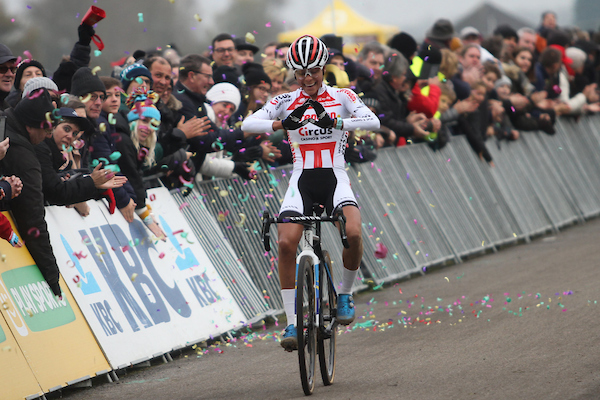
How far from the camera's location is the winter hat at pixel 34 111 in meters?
7.25

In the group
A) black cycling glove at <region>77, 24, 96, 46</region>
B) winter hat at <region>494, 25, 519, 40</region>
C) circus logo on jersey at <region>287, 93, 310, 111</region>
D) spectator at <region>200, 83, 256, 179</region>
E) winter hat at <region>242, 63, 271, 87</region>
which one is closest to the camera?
circus logo on jersey at <region>287, 93, 310, 111</region>

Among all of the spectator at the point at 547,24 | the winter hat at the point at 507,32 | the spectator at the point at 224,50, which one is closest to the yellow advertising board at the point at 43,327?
Answer: the spectator at the point at 224,50

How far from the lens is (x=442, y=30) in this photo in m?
17.3

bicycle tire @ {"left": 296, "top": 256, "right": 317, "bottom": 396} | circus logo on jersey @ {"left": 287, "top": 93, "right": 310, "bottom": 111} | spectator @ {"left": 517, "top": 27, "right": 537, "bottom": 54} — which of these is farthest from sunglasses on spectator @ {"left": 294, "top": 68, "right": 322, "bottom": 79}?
spectator @ {"left": 517, "top": 27, "right": 537, "bottom": 54}

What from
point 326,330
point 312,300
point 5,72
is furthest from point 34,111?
point 326,330

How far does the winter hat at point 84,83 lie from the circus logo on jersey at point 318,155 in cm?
240

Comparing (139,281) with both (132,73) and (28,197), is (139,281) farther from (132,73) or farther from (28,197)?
(132,73)

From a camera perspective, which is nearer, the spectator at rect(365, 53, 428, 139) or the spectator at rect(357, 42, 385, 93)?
the spectator at rect(357, 42, 385, 93)

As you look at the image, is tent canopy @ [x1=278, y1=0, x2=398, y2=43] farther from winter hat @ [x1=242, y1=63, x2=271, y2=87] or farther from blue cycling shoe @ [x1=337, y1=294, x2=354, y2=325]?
blue cycling shoe @ [x1=337, y1=294, x2=354, y2=325]

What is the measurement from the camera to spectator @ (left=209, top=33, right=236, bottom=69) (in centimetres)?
1198

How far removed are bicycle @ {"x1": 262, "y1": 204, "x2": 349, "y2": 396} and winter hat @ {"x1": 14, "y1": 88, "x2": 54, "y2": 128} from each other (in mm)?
2045

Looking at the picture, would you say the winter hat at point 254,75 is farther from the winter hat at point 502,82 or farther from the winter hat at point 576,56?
the winter hat at point 576,56

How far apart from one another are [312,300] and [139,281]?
8.34 feet

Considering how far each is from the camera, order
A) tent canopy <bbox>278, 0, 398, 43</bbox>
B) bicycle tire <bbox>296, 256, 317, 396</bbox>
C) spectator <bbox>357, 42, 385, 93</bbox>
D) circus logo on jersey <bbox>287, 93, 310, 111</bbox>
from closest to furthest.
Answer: bicycle tire <bbox>296, 256, 317, 396</bbox> → circus logo on jersey <bbox>287, 93, 310, 111</bbox> → spectator <bbox>357, 42, 385, 93</bbox> → tent canopy <bbox>278, 0, 398, 43</bbox>
